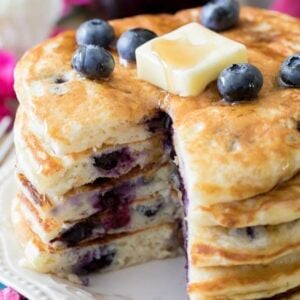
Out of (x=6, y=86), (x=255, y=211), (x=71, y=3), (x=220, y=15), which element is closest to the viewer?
(x=255, y=211)

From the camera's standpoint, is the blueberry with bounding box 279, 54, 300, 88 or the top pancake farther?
the blueberry with bounding box 279, 54, 300, 88

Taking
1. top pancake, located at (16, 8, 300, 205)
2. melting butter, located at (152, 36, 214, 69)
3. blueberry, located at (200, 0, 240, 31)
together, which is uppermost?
melting butter, located at (152, 36, 214, 69)

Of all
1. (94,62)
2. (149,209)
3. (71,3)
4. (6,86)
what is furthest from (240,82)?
(71,3)

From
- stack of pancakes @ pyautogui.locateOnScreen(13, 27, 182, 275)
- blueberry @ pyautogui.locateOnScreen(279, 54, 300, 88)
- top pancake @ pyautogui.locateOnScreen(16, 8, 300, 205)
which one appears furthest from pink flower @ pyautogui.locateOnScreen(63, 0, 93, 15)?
blueberry @ pyautogui.locateOnScreen(279, 54, 300, 88)

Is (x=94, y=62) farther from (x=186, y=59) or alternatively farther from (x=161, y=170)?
(x=161, y=170)

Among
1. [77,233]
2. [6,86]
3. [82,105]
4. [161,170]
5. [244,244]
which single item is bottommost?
[6,86]

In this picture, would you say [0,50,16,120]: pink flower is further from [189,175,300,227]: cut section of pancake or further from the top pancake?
[189,175,300,227]: cut section of pancake

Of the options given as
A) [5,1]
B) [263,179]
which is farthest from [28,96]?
[5,1]
